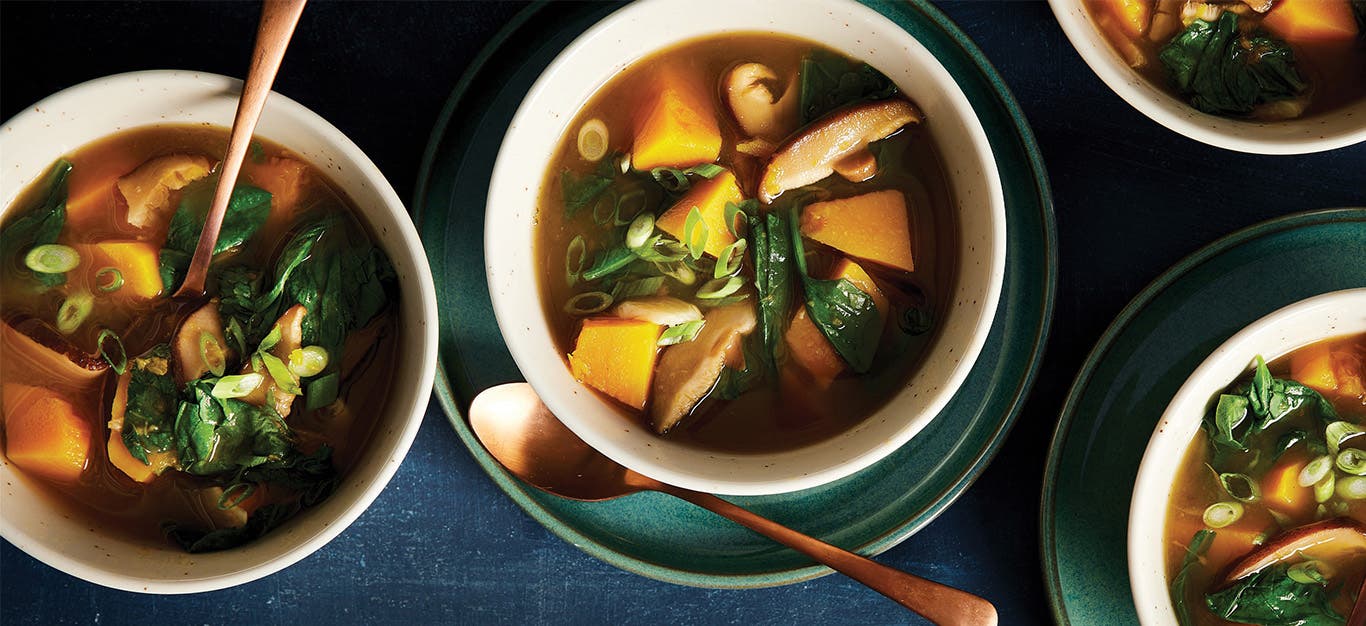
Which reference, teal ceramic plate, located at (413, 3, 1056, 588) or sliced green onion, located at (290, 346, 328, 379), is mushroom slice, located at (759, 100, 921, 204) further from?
sliced green onion, located at (290, 346, 328, 379)

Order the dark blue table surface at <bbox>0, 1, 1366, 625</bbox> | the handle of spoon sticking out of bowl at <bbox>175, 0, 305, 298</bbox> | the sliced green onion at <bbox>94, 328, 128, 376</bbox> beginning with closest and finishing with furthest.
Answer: the handle of spoon sticking out of bowl at <bbox>175, 0, 305, 298</bbox>
the sliced green onion at <bbox>94, 328, 128, 376</bbox>
the dark blue table surface at <bbox>0, 1, 1366, 625</bbox>

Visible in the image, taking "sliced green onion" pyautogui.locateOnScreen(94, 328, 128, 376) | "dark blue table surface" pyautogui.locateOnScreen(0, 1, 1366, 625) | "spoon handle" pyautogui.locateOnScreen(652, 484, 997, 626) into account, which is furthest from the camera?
"dark blue table surface" pyautogui.locateOnScreen(0, 1, 1366, 625)

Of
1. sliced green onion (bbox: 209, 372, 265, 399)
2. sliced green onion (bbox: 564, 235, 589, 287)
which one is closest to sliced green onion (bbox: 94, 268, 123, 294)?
sliced green onion (bbox: 209, 372, 265, 399)

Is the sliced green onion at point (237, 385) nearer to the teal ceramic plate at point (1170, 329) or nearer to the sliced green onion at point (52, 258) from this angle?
the sliced green onion at point (52, 258)

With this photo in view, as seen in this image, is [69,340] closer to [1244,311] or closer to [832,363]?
[832,363]

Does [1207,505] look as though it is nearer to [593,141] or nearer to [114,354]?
[593,141]

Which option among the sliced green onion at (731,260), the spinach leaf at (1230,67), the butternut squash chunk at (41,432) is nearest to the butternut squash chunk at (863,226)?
the sliced green onion at (731,260)

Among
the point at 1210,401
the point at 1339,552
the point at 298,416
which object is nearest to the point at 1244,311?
the point at 1210,401
